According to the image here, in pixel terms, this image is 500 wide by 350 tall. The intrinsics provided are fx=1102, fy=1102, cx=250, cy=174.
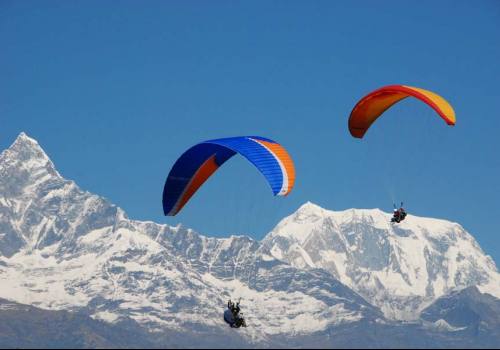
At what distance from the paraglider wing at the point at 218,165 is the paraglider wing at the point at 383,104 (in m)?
6.30

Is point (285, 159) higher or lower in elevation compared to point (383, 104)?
lower

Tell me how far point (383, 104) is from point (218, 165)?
44.2 feet

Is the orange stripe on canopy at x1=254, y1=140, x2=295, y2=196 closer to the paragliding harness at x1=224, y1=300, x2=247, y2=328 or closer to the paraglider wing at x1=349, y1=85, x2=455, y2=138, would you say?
the paraglider wing at x1=349, y1=85, x2=455, y2=138

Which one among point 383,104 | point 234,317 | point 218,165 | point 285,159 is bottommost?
point 234,317

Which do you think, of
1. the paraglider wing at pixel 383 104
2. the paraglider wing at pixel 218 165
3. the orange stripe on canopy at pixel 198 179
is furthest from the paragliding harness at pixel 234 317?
the paraglider wing at pixel 383 104

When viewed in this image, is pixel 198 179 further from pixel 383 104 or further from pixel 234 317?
pixel 234 317

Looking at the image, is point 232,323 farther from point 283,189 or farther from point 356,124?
point 356,124

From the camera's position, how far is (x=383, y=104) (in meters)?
82.6

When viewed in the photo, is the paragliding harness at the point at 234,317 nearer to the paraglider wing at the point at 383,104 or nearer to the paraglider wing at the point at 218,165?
the paraglider wing at the point at 218,165

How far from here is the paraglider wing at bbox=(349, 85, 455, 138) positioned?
241ft

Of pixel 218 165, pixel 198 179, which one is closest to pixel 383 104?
pixel 218 165

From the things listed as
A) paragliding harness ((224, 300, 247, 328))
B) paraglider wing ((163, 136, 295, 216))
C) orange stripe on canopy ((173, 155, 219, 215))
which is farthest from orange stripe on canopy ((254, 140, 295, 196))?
paragliding harness ((224, 300, 247, 328))

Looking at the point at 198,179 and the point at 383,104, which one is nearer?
the point at 383,104

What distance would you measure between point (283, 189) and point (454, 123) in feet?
40.3
